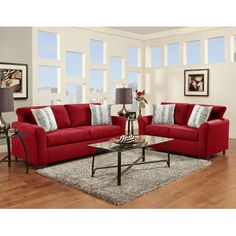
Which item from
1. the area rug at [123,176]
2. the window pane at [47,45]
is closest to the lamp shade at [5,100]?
the area rug at [123,176]

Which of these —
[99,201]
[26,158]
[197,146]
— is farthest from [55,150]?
[197,146]

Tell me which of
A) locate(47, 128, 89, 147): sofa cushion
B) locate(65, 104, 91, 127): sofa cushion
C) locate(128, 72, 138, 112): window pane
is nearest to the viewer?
locate(47, 128, 89, 147): sofa cushion

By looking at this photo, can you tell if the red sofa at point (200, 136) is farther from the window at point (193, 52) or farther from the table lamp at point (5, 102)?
the table lamp at point (5, 102)

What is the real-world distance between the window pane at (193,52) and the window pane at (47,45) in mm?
3429

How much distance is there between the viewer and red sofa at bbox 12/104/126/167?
4.25 meters

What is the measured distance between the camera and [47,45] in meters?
6.38

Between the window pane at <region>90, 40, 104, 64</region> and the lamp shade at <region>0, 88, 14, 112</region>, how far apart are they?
3.34 metres

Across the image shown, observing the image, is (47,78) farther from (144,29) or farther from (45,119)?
(144,29)

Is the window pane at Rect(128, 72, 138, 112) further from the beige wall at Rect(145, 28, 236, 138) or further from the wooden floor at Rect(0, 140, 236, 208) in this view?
the wooden floor at Rect(0, 140, 236, 208)

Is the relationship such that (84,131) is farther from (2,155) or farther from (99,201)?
(99,201)

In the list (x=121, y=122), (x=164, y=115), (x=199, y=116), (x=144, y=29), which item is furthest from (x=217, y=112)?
(x=144, y=29)

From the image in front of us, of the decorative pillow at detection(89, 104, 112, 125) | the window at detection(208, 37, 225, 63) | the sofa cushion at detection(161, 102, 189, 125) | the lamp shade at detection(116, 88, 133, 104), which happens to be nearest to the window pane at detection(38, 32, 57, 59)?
the decorative pillow at detection(89, 104, 112, 125)

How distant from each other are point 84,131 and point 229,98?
383 cm

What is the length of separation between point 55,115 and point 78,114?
1.75 feet
